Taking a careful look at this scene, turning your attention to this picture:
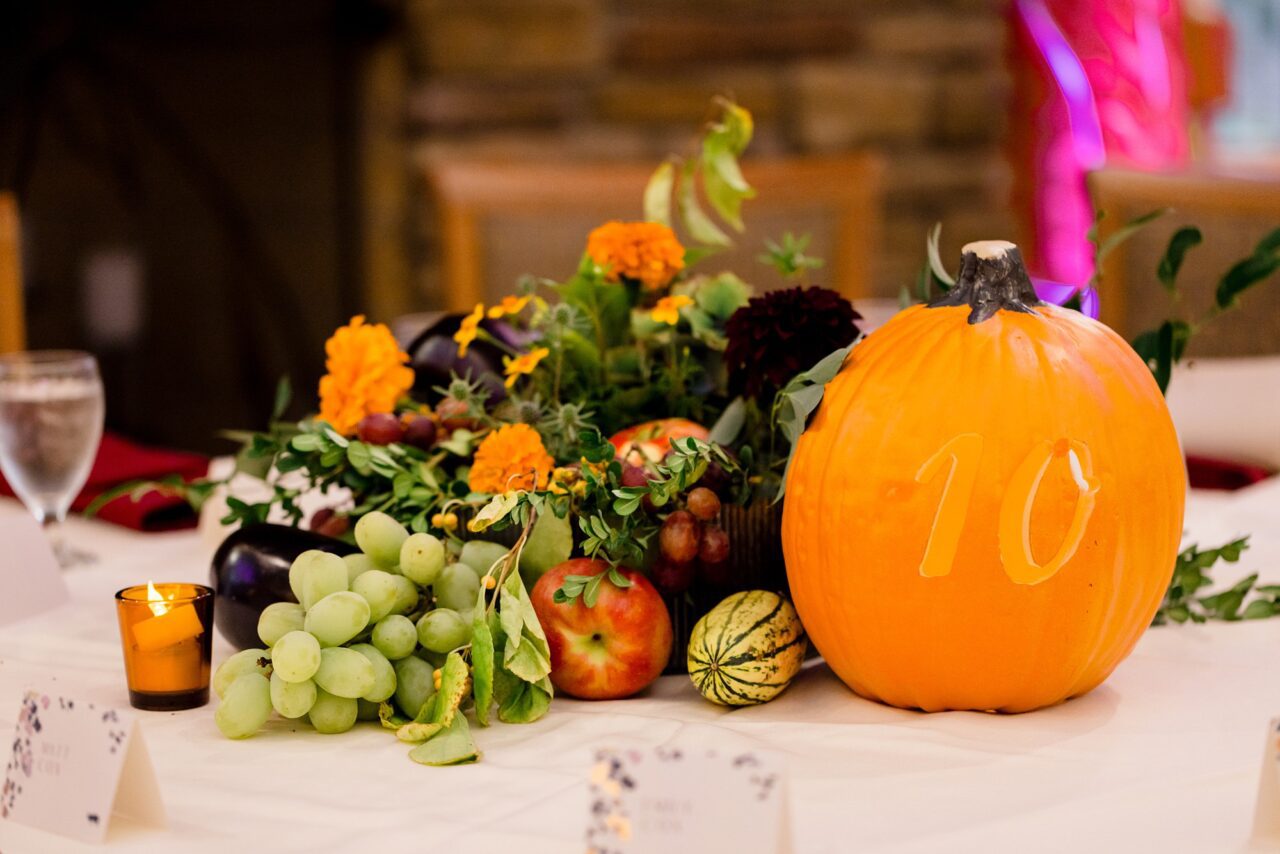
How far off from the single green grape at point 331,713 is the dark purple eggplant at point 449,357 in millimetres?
325

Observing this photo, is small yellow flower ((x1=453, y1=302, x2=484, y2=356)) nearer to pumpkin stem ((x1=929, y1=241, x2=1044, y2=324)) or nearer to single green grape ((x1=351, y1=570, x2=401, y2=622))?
single green grape ((x1=351, y1=570, x2=401, y2=622))

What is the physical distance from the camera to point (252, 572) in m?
0.93

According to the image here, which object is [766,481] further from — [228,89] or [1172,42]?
[1172,42]

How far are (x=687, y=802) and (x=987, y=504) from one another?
27 cm

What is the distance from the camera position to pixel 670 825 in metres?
0.63

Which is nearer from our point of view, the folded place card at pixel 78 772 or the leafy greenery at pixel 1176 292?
the folded place card at pixel 78 772

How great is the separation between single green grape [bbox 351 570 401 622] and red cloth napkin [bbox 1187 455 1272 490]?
3.41 feet

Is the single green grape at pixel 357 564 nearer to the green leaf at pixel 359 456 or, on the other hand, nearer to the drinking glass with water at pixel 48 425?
the green leaf at pixel 359 456

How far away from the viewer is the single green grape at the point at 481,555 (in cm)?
91

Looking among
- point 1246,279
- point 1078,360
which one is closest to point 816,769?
point 1078,360

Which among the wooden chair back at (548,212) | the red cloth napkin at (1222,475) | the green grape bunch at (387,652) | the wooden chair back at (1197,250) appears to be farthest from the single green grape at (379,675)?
the wooden chair back at (548,212)

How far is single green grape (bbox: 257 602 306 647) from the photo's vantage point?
0.84m

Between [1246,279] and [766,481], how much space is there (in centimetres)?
38

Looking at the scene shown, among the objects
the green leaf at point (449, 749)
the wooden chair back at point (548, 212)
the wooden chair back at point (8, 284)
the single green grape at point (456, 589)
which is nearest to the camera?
the green leaf at point (449, 749)
